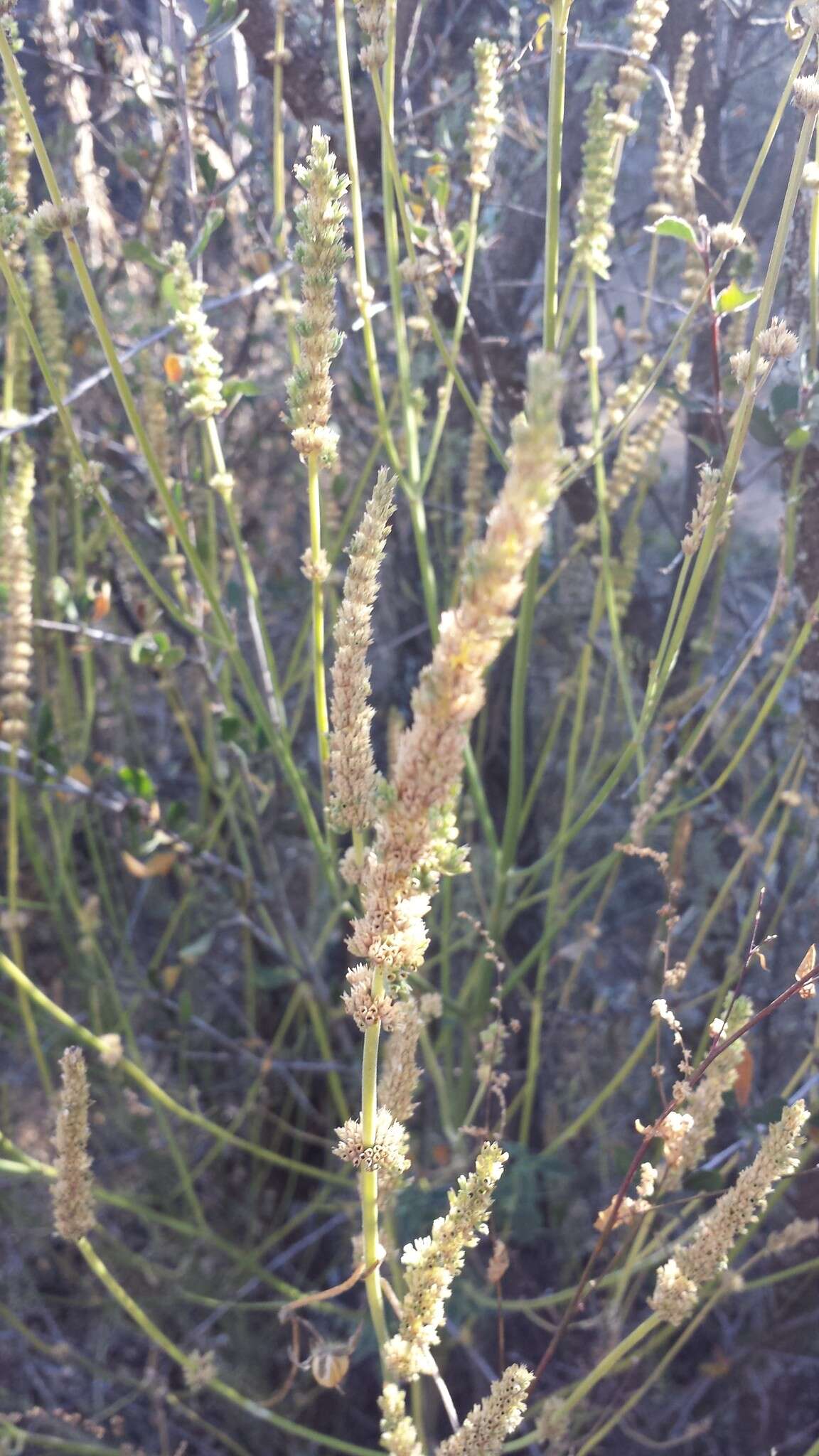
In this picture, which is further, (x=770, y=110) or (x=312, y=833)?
(x=770, y=110)

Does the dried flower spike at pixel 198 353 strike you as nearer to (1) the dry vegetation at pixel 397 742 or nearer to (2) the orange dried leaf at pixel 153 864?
(1) the dry vegetation at pixel 397 742

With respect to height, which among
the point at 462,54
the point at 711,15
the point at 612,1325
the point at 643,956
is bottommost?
the point at 612,1325

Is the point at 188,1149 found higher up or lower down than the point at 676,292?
lower down

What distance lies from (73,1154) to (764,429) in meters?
1.04


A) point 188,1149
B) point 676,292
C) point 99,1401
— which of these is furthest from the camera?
point 676,292

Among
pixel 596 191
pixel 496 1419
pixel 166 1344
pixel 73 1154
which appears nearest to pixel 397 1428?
pixel 496 1419

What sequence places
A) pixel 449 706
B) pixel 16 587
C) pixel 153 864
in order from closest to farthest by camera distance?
pixel 449 706, pixel 16 587, pixel 153 864

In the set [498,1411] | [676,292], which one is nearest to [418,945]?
[498,1411]

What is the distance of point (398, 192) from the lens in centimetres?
112

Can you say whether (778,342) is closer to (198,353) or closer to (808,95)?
(808,95)

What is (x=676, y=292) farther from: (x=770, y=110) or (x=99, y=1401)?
(x=99, y=1401)

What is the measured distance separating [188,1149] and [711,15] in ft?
7.40

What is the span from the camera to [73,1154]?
34.0 inches

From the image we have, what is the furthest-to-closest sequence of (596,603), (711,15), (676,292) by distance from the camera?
(676,292) → (711,15) → (596,603)
